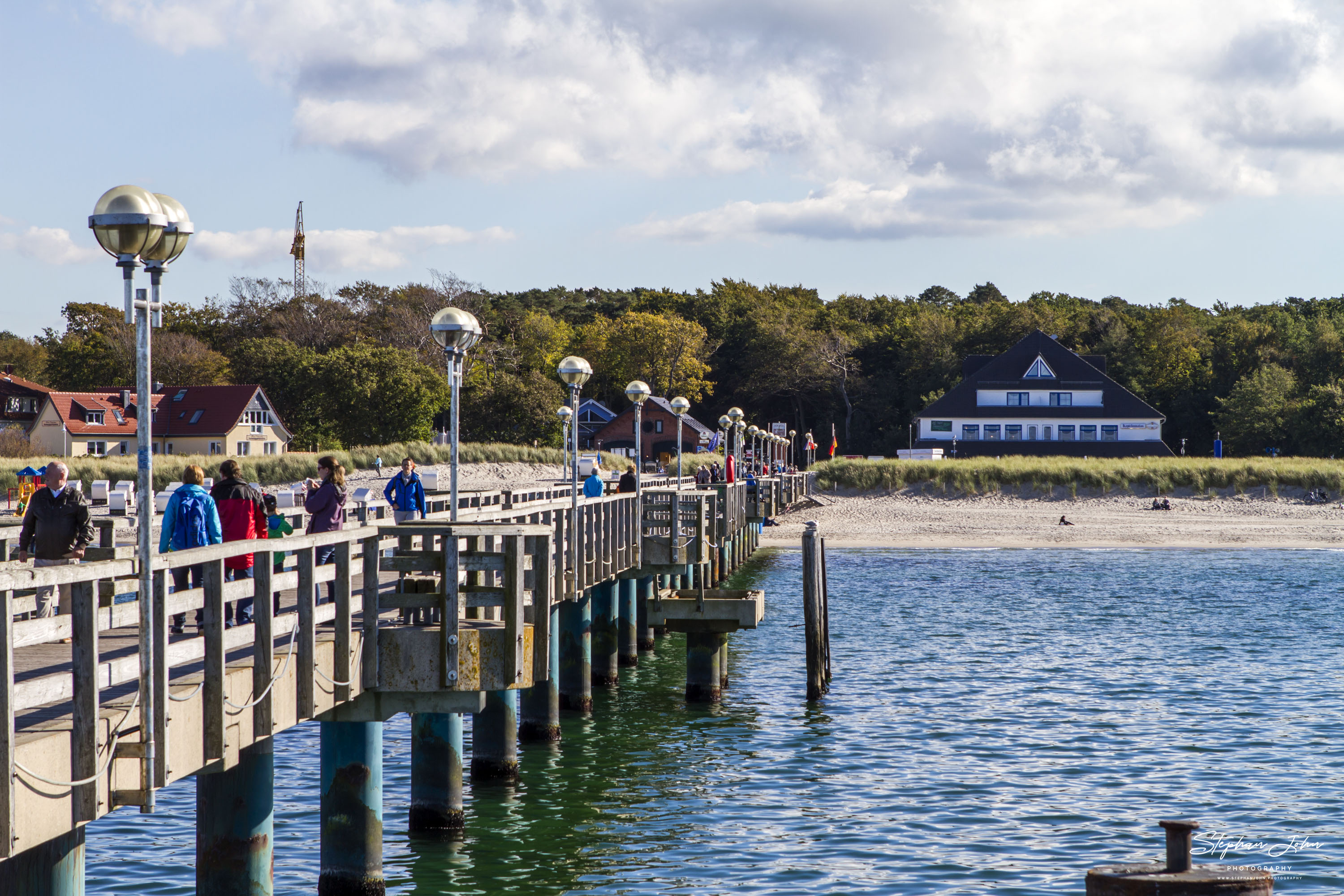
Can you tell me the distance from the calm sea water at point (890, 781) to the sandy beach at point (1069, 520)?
24.9m

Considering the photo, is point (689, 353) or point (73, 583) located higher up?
point (689, 353)

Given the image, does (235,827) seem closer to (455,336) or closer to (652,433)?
(455,336)

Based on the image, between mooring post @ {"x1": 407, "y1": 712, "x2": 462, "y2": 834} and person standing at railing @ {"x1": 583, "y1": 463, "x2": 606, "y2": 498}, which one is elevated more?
person standing at railing @ {"x1": 583, "y1": 463, "x2": 606, "y2": 498}

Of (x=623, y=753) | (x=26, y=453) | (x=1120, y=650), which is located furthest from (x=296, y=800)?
(x=26, y=453)

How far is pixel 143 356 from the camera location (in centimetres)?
A: 719

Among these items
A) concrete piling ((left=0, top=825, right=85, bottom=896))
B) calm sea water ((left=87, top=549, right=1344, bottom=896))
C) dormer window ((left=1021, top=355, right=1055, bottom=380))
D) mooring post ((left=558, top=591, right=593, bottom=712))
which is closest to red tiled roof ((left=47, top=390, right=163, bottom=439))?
dormer window ((left=1021, top=355, right=1055, bottom=380))

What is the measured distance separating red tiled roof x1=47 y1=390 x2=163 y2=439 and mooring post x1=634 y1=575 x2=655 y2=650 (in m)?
73.0

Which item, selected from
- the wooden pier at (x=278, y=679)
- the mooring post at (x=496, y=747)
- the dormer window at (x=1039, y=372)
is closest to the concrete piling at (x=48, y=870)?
the wooden pier at (x=278, y=679)

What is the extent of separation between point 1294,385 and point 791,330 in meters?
35.3

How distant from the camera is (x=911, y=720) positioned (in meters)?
20.6

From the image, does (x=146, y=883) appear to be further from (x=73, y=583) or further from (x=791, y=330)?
(x=791, y=330)

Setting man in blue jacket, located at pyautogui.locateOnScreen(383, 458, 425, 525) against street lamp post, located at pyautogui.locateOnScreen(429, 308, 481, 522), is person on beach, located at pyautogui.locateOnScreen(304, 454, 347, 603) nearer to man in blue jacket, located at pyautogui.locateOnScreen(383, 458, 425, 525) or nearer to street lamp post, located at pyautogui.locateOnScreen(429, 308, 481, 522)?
street lamp post, located at pyautogui.locateOnScreen(429, 308, 481, 522)

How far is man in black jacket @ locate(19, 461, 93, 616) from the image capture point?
11305mm

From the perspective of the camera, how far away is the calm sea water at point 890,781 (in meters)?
13.2
